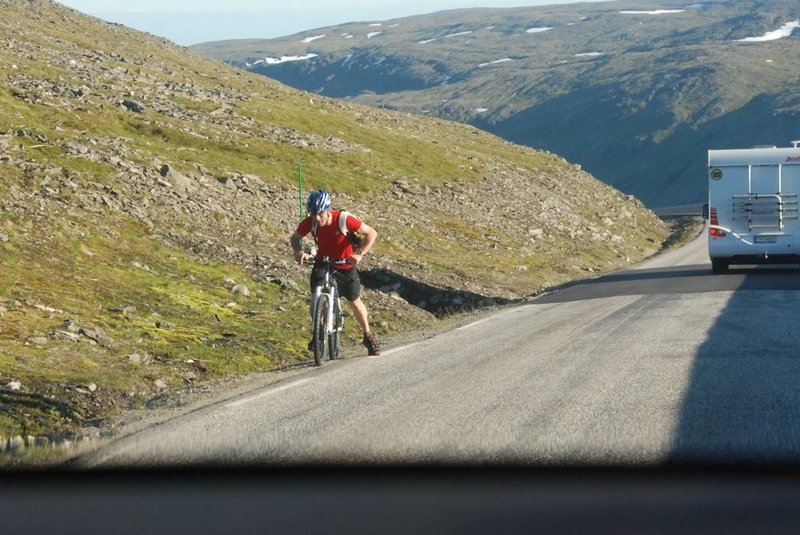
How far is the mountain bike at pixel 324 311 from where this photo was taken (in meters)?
12.5

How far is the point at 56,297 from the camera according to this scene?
1533 cm

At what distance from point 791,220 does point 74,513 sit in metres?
22.4

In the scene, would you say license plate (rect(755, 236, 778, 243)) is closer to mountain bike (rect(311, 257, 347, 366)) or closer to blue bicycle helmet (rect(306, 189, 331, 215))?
mountain bike (rect(311, 257, 347, 366))

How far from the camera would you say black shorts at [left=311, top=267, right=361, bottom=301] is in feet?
41.5

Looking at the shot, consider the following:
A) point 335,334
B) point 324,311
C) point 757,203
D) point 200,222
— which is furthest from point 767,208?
point 324,311

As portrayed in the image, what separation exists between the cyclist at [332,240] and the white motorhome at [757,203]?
14829 mm

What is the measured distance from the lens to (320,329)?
12656 millimetres

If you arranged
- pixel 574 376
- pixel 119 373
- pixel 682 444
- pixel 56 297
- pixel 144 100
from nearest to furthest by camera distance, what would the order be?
pixel 682 444, pixel 574 376, pixel 119 373, pixel 56 297, pixel 144 100

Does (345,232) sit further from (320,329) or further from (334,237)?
(320,329)

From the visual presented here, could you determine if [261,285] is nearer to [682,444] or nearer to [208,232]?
[208,232]

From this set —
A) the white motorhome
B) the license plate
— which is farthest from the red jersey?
the license plate

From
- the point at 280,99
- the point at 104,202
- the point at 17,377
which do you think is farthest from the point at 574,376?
the point at 280,99

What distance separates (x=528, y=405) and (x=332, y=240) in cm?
442

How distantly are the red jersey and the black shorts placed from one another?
104 mm
